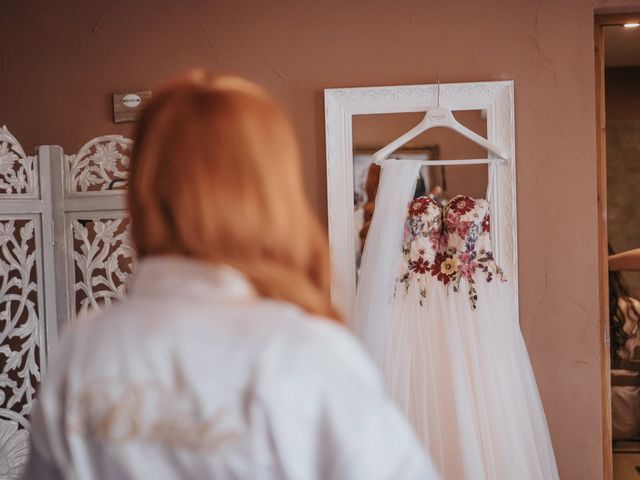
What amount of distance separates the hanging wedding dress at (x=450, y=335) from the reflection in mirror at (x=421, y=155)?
8.5 inches

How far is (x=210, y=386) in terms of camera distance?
2.45 ft

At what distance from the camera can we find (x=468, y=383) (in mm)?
2127

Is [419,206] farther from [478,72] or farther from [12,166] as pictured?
[12,166]

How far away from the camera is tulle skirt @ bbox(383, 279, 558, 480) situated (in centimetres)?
209

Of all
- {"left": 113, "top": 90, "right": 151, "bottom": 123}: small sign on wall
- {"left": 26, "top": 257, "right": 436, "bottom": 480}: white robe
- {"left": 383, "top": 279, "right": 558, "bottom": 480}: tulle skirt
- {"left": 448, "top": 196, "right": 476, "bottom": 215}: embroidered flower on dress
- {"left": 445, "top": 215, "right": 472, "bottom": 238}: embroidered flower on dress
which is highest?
{"left": 113, "top": 90, "right": 151, "bottom": 123}: small sign on wall

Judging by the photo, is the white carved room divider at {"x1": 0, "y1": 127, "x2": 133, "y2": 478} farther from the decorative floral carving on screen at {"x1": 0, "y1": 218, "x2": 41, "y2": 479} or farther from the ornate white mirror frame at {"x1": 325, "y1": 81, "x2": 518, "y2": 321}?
the ornate white mirror frame at {"x1": 325, "y1": 81, "x2": 518, "y2": 321}

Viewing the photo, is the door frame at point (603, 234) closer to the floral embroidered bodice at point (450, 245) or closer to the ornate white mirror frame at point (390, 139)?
the ornate white mirror frame at point (390, 139)

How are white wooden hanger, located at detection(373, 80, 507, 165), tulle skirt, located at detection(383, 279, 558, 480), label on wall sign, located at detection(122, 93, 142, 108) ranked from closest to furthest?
tulle skirt, located at detection(383, 279, 558, 480)
white wooden hanger, located at detection(373, 80, 507, 165)
label on wall sign, located at detection(122, 93, 142, 108)

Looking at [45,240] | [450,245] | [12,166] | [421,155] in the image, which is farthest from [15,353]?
[421,155]

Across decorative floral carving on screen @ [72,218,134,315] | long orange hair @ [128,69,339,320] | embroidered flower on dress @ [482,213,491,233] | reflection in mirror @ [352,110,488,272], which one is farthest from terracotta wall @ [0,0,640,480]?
long orange hair @ [128,69,339,320]

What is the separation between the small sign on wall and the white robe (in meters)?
2.05

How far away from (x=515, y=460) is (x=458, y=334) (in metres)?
0.42

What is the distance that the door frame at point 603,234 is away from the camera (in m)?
2.64

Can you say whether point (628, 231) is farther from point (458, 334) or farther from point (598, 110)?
point (458, 334)
